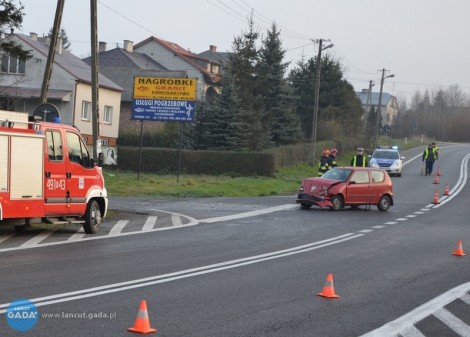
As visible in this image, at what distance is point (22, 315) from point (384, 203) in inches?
751

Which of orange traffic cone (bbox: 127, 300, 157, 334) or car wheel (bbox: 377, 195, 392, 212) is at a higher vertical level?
orange traffic cone (bbox: 127, 300, 157, 334)

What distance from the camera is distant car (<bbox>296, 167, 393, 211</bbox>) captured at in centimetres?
2422


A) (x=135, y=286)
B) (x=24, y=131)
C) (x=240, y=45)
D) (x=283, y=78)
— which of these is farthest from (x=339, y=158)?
(x=135, y=286)

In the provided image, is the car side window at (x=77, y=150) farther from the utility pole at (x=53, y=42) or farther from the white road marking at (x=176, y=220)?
the utility pole at (x=53, y=42)

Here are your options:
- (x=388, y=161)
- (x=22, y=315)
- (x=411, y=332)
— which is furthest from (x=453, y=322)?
(x=388, y=161)

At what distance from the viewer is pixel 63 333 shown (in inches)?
283

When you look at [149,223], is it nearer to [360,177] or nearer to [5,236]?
[5,236]

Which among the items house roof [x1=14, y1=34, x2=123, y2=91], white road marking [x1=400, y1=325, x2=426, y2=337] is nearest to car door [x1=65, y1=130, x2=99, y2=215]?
white road marking [x1=400, y1=325, x2=426, y2=337]

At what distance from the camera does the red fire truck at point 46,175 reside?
46.6 ft

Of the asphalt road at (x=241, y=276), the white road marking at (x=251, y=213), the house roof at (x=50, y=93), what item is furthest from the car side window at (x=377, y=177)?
the house roof at (x=50, y=93)

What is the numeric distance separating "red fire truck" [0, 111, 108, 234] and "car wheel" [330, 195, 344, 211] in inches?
374

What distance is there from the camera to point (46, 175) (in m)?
15.1

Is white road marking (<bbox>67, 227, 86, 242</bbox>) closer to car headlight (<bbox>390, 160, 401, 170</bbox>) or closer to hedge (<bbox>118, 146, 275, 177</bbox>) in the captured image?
hedge (<bbox>118, 146, 275, 177</bbox>)

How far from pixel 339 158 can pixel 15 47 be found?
3901cm
